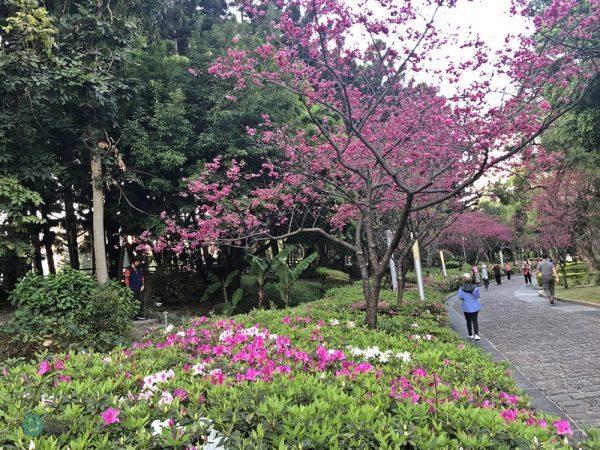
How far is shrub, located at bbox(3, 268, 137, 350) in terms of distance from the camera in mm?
7031

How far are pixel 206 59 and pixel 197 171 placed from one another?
12.5ft

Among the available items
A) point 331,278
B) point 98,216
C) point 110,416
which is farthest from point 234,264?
point 110,416

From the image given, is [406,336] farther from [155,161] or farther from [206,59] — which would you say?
[206,59]

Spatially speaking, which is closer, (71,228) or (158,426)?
(158,426)

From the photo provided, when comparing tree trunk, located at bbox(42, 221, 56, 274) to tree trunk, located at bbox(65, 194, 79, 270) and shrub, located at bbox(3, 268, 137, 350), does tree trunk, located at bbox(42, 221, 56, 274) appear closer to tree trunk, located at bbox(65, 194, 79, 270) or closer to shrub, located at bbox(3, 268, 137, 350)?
tree trunk, located at bbox(65, 194, 79, 270)

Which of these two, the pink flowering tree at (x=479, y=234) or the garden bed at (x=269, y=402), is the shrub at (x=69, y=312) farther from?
the pink flowering tree at (x=479, y=234)

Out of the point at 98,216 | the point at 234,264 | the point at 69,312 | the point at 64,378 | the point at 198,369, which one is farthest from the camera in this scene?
the point at 234,264

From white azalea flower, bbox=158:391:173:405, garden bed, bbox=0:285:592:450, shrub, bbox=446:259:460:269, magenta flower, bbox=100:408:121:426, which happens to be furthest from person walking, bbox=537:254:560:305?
shrub, bbox=446:259:460:269

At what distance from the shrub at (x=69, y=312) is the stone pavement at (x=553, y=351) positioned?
21.3 feet

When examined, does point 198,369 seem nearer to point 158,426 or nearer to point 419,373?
point 158,426

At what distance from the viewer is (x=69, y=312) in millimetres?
7543

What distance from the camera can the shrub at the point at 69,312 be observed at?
703cm

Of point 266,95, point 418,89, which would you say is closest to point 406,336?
point 418,89

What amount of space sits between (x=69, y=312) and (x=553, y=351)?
8768 mm
